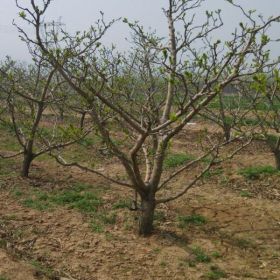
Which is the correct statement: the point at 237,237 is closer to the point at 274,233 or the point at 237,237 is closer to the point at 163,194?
the point at 274,233

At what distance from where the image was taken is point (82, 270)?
17.2 feet

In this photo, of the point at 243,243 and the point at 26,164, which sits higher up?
the point at 26,164

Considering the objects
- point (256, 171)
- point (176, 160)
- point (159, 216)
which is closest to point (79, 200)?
point (159, 216)

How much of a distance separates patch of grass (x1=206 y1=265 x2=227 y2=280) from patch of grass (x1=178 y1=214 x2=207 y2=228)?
1.28m

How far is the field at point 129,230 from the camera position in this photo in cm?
524

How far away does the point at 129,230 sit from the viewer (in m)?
6.28

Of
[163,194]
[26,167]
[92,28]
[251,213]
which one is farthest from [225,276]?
[26,167]

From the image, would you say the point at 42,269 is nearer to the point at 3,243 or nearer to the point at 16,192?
the point at 3,243

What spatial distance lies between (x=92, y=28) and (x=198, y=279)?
410 centimetres

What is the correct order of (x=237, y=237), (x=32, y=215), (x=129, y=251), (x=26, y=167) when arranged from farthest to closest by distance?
(x=26, y=167) → (x=32, y=215) → (x=237, y=237) → (x=129, y=251)

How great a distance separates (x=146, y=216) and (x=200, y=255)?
904 mm

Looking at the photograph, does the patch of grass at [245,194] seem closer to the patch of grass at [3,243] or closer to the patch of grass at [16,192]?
the patch of grass at [16,192]

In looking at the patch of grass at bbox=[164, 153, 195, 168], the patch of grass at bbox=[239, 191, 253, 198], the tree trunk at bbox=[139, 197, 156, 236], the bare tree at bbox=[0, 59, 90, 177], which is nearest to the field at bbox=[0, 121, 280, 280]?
the patch of grass at bbox=[239, 191, 253, 198]

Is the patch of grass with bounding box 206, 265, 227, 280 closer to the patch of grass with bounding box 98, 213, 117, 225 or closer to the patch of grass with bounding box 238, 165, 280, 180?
the patch of grass with bounding box 98, 213, 117, 225
